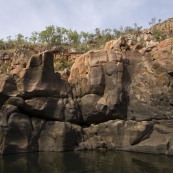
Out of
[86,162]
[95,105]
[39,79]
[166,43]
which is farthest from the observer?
[166,43]

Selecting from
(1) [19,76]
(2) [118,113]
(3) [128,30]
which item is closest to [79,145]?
(2) [118,113]

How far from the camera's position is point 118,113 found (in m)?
20.0

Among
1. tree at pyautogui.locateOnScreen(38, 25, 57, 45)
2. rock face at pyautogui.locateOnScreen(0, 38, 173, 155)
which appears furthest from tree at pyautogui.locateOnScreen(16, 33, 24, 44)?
rock face at pyautogui.locateOnScreen(0, 38, 173, 155)

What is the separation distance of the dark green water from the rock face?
1.41m

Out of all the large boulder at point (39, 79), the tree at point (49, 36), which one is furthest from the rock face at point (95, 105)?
the tree at point (49, 36)

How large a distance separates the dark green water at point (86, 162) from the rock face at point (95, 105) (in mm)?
1409

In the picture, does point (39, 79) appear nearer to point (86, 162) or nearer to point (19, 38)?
point (86, 162)

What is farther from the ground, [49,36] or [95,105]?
[49,36]

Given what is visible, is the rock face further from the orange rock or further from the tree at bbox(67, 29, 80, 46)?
the tree at bbox(67, 29, 80, 46)

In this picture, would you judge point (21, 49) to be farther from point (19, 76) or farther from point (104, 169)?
point (104, 169)

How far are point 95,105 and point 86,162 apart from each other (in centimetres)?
680

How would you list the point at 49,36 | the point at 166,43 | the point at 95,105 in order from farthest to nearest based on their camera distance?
1. the point at 49,36
2. the point at 166,43
3. the point at 95,105

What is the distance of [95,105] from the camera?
20406mm

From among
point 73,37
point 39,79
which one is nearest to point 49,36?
point 73,37
